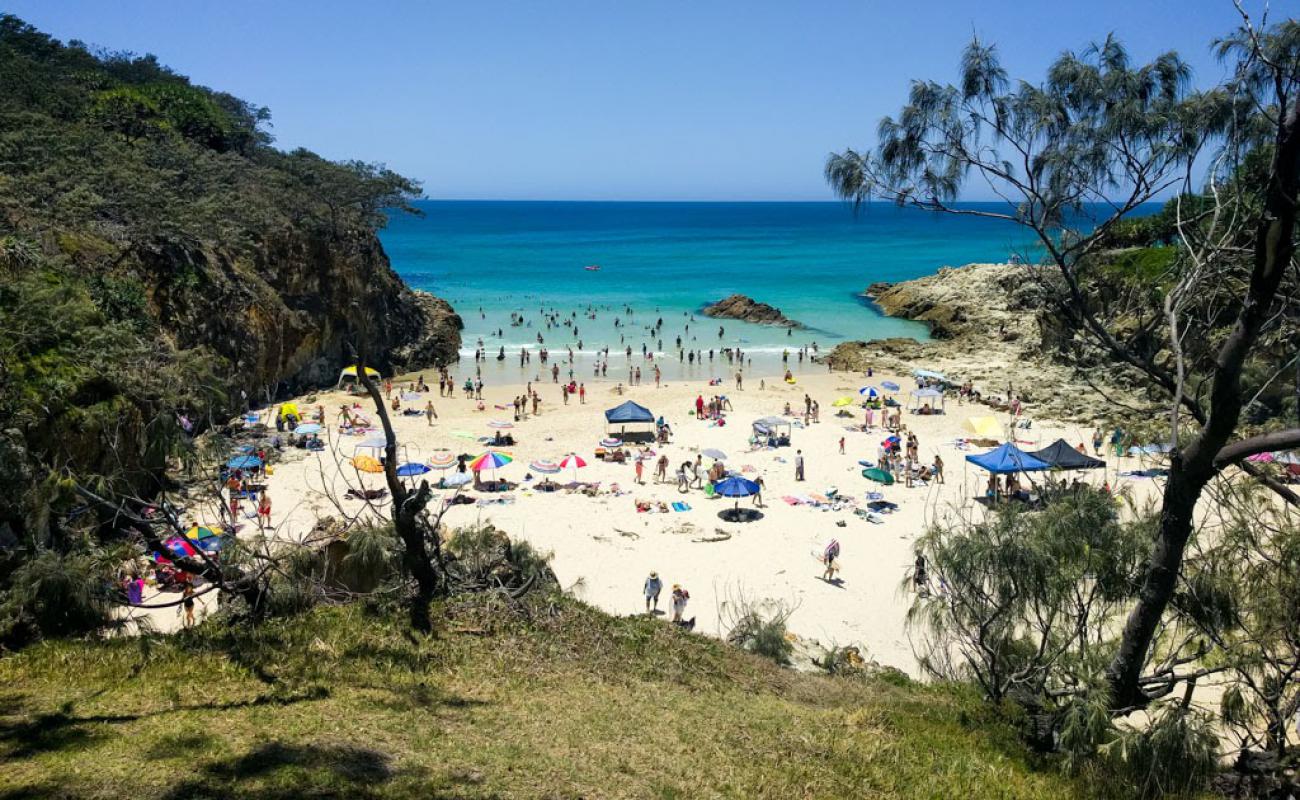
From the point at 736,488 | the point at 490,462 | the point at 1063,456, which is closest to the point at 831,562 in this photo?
the point at 736,488

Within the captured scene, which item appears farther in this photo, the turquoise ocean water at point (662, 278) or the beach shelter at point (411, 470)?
the turquoise ocean water at point (662, 278)

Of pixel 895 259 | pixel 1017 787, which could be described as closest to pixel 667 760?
pixel 1017 787

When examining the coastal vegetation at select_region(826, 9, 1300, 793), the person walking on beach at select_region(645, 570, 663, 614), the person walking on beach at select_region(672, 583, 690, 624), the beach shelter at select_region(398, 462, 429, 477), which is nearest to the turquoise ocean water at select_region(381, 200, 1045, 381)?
the coastal vegetation at select_region(826, 9, 1300, 793)

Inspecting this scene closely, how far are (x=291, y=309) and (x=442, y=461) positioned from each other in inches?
531

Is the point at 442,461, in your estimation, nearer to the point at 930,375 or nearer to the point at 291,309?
the point at 291,309

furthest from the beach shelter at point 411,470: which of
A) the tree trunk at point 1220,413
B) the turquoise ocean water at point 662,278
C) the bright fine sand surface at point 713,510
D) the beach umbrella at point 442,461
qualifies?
the tree trunk at point 1220,413

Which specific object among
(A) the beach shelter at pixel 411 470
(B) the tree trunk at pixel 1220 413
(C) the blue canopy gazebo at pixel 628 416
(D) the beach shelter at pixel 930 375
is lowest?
(A) the beach shelter at pixel 411 470

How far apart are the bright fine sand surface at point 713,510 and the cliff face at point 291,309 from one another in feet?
8.59

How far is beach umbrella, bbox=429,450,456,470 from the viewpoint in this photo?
24516 mm

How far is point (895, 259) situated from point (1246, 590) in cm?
10114

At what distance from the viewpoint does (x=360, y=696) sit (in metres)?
8.12

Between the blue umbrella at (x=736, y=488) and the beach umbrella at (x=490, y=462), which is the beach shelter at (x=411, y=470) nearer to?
the beach umbrella at (x=490, y=462)

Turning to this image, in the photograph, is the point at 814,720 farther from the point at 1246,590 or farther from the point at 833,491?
the point at 833,491

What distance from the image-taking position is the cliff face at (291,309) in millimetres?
26984
